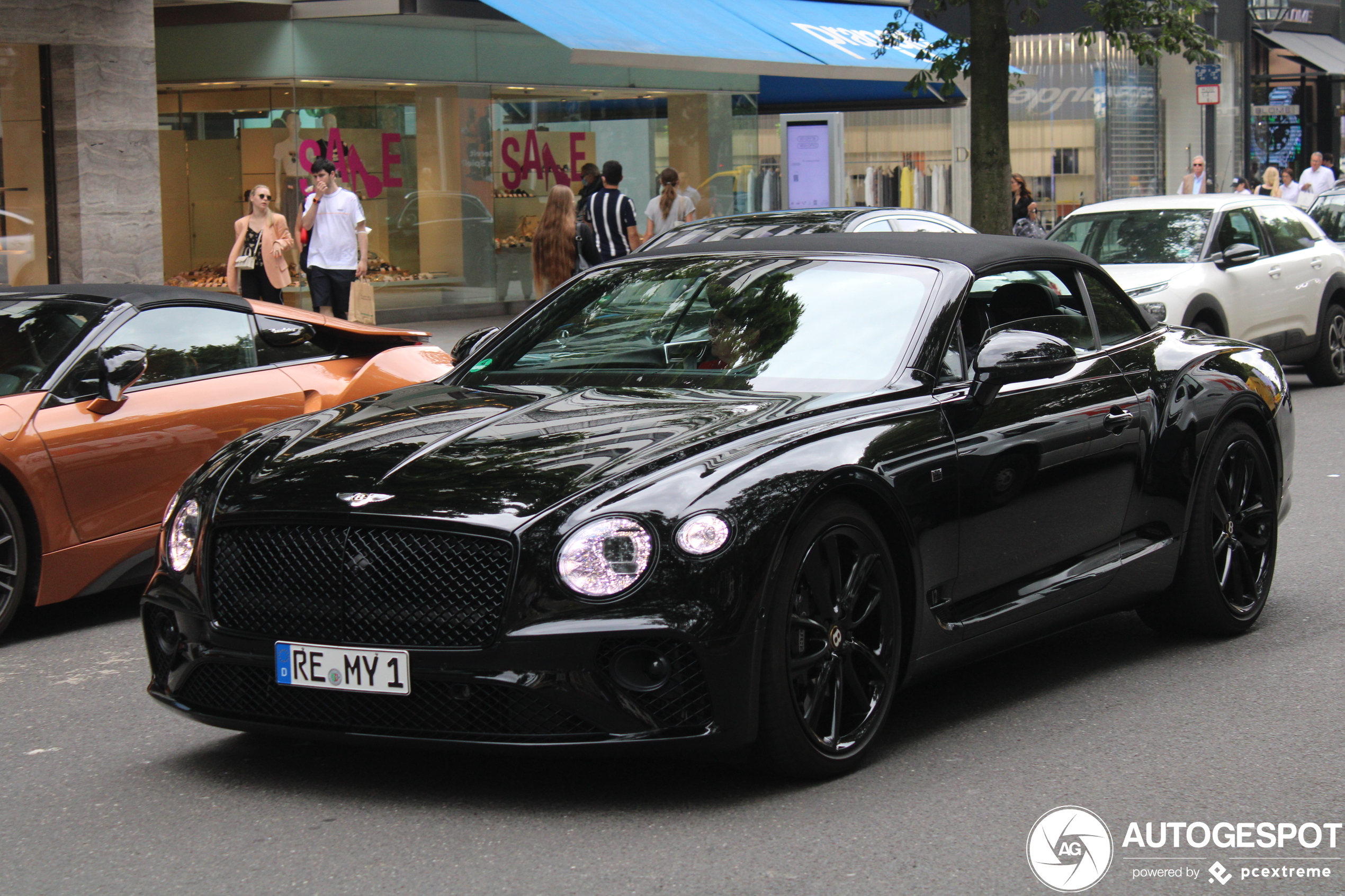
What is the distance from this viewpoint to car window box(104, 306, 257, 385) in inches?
292

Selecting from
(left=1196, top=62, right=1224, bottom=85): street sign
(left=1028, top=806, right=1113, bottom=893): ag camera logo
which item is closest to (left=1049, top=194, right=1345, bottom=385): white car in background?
(left=1028, top=806, right=1113, bottom=893): ag camera logo

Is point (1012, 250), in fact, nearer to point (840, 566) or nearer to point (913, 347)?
point (913, 347)

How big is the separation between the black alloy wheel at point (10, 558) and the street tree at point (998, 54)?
1294cm

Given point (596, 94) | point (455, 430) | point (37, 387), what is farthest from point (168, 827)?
point (596, 94)

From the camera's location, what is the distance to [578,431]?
15.4 ft

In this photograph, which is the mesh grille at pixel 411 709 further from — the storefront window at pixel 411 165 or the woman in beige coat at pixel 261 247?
the storefront window at pixel 411 165

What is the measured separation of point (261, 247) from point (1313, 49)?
109 feet

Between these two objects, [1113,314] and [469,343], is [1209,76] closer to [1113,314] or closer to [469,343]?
[1113,314]

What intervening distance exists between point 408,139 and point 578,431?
1759cm

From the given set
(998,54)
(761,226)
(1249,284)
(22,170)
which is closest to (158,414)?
(761,226)

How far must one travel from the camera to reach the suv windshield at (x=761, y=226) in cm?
1138

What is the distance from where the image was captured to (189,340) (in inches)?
300

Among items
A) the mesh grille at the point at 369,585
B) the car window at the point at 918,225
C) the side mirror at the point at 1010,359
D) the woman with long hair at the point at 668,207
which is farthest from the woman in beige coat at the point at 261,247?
the mesh grille at the point at 369,585

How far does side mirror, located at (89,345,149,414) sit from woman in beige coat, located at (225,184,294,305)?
8.27 m
